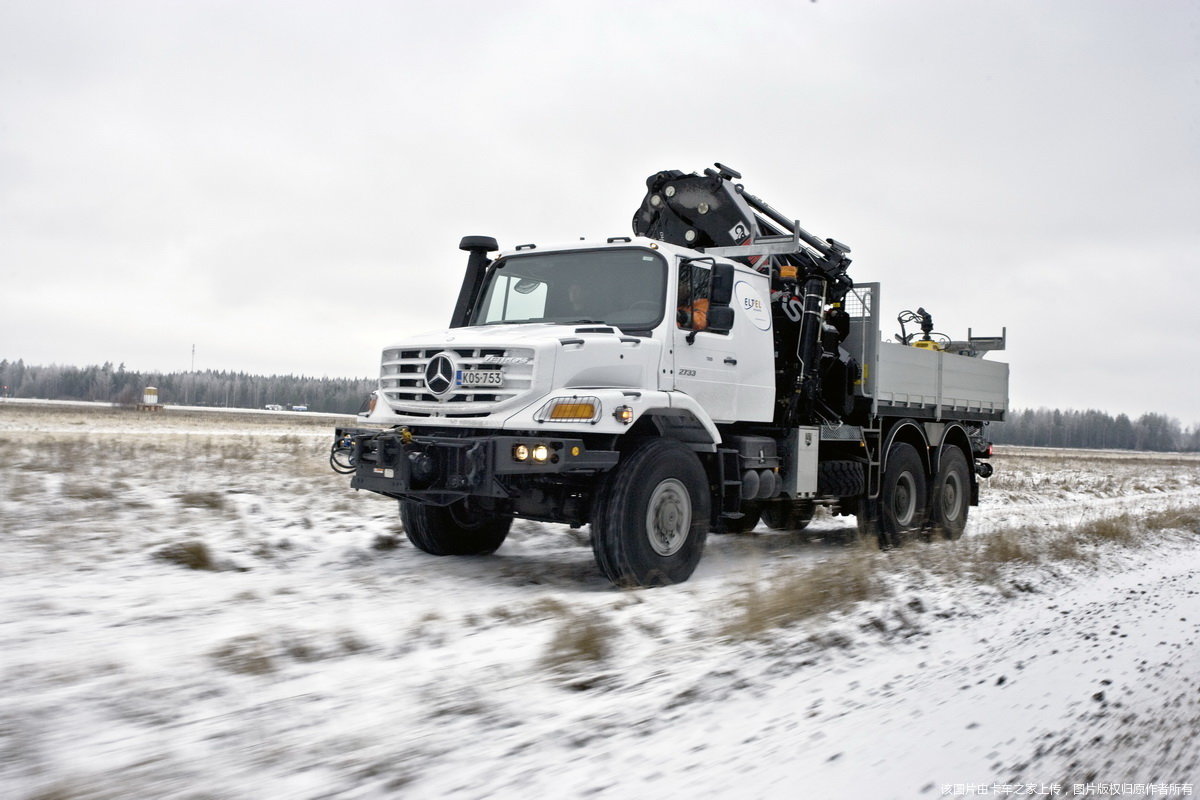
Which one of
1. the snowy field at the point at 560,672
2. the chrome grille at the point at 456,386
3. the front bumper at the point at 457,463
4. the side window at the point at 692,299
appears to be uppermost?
the side window at the point at 692,299

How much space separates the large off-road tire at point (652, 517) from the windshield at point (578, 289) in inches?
46.8

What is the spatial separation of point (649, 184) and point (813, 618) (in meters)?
5.65

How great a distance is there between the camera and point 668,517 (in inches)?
287

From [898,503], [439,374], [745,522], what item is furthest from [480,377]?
[898,503]

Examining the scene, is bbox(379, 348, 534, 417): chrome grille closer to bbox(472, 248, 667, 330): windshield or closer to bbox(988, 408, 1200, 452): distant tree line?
bbox(472, 248, 667, 330): windshield

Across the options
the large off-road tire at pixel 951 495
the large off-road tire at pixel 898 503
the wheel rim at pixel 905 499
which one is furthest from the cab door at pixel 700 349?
the large off-road tire at pixel 951 495

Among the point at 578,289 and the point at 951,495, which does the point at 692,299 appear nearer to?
the point at 578,289

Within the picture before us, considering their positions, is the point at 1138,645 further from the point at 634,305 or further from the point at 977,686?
the point at 634,305

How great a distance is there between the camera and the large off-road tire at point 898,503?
10.5 meters

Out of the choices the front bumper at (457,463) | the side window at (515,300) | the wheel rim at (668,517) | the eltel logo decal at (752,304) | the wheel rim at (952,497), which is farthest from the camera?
the wheel rim at (952,497)

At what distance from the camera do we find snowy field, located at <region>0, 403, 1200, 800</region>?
328cm

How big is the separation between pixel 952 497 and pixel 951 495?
0.03 m

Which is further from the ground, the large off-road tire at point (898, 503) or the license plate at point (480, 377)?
the license plate at point (480, 377)

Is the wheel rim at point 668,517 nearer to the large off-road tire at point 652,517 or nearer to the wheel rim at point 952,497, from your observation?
the large off-road tire at point 652,517
